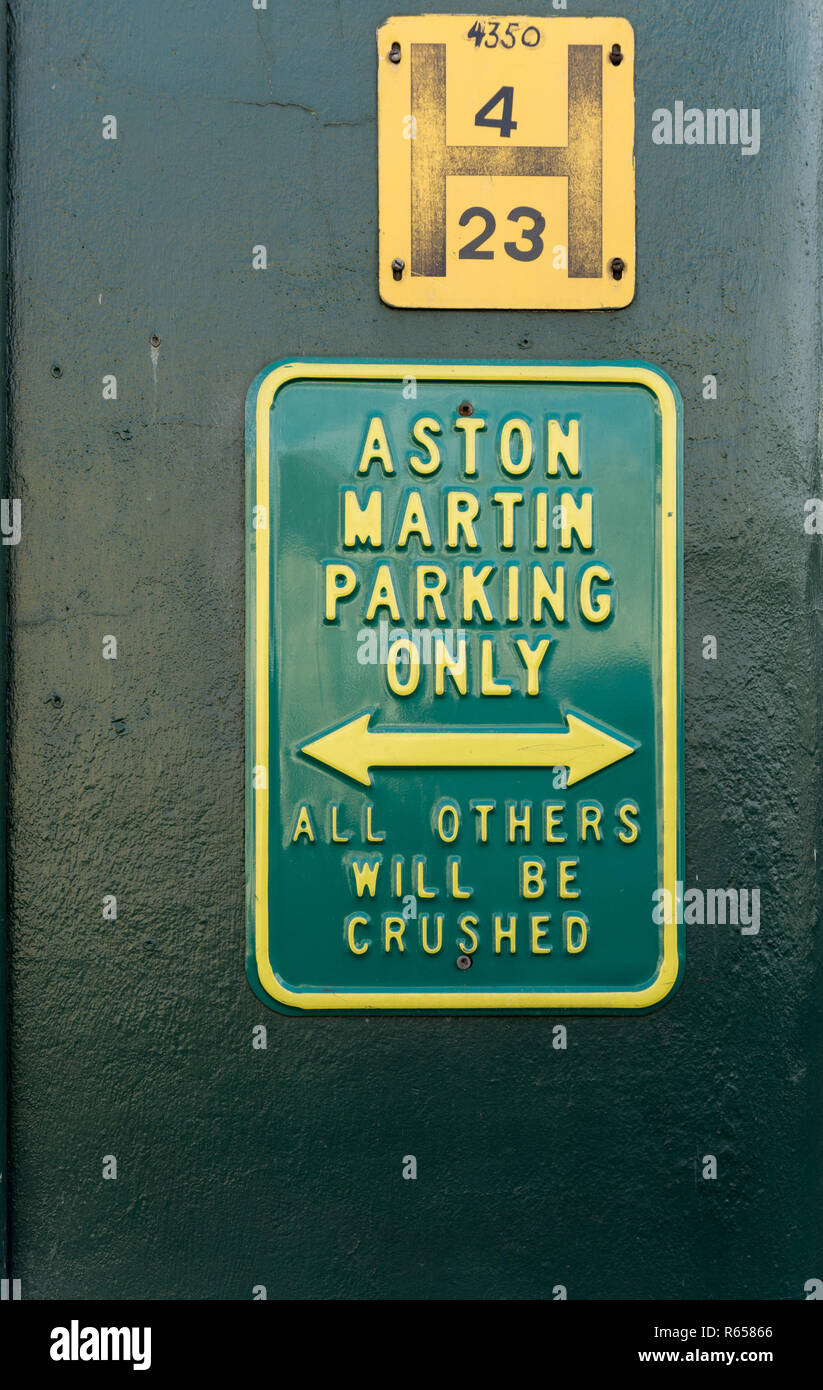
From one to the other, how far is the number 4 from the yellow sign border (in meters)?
0.38

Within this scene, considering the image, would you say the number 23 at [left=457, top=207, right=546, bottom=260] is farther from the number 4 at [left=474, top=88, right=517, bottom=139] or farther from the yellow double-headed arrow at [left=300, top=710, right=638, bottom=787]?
the yellow double-headed arrow at [left=300, top=710, right=638, bottom=787]

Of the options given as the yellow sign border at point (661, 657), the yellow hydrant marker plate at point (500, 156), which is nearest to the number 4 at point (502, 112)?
the yellow hydrant marker plate at point (500, 156)

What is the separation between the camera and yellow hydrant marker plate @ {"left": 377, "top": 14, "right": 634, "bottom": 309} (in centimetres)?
149

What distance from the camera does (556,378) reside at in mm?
1511

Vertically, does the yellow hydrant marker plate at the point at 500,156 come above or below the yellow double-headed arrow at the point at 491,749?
above

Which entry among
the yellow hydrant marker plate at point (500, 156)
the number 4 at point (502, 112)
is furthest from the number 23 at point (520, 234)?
the number 4 at point (502, 112)

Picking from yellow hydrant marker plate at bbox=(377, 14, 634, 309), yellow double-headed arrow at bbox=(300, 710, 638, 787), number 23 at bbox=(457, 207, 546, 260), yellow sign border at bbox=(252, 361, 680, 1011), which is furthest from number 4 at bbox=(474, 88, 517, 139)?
yellow double-headed arrow at bbox=(300, 710, 638, 787)

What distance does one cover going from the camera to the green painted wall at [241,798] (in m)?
1.49

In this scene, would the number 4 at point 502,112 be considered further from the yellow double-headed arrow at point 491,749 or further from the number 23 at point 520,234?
the yellow double-headed arrow at point 491,749

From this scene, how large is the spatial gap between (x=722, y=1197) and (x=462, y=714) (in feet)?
2.98

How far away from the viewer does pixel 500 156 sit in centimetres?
149
